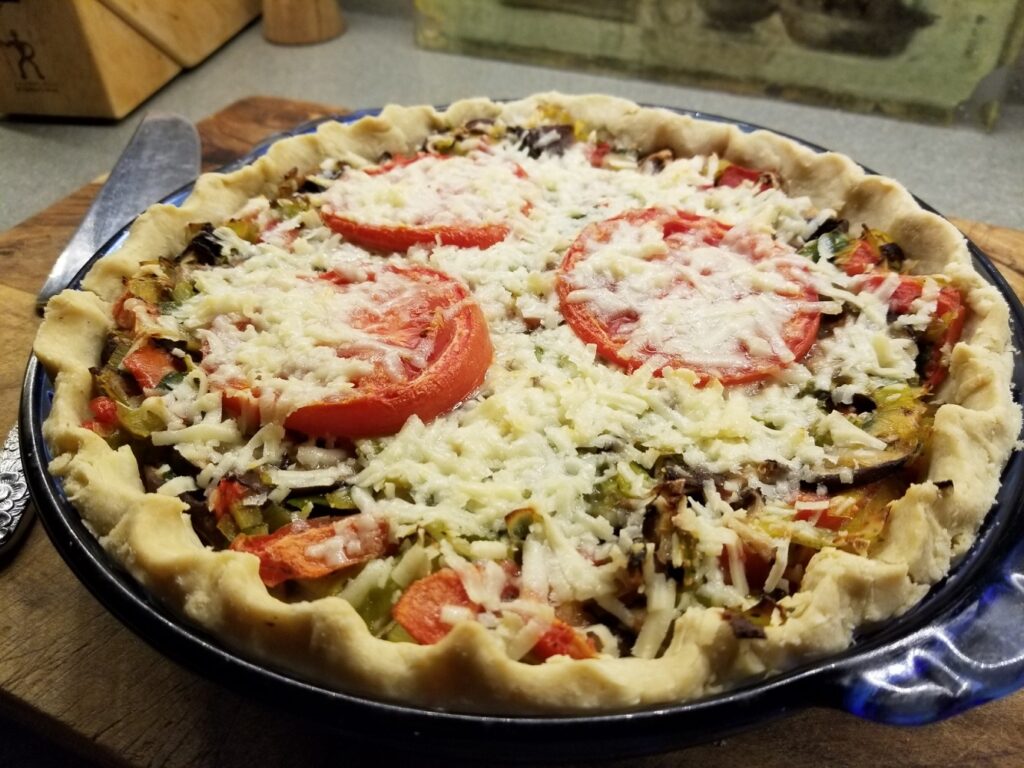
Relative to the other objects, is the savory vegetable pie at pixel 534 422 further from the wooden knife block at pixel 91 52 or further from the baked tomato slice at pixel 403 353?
the wooden knife block at pixel 91 52

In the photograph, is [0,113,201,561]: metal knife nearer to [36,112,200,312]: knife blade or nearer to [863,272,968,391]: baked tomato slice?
[36,112,200,312]: knife blade

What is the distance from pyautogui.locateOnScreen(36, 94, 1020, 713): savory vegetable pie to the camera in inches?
49.9

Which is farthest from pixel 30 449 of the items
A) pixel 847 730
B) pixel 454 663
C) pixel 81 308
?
pixel 847 730

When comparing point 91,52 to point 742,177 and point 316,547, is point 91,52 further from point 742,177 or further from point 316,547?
point 316,547

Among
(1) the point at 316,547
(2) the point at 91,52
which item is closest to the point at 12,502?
(1) the point at 316,547

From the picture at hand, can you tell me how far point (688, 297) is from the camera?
1.88 metres

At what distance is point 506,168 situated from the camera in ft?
7.84

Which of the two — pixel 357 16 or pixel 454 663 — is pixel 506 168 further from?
pixel 357 16

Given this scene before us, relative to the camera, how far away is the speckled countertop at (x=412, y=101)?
363 centimetres

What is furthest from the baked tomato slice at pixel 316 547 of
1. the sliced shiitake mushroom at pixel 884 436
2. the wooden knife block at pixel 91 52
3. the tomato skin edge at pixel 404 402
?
the wooden knife block at pixel 91 52

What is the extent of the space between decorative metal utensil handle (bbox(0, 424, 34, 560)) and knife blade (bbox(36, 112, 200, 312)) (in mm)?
688

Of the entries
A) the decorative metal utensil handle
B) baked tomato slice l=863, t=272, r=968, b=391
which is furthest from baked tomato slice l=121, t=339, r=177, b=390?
baked tomato slice l=863, t=272, r=968, b=391

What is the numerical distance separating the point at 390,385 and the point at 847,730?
100 cm

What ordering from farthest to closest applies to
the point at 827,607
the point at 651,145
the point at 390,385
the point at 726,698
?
the point at 651,145, the point at 390,385, the point at 827,607, the point at 726,698
